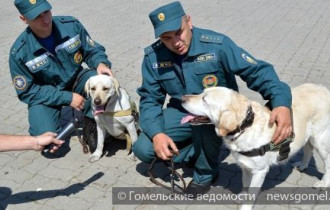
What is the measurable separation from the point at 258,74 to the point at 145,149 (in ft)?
4.40

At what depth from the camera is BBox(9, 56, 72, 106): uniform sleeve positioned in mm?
4156

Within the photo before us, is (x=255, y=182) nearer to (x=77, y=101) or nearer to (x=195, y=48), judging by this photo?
(x=195, y=48)

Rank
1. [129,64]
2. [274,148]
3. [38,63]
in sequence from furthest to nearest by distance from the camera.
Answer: [129,64]
[38,63]
[274,148]

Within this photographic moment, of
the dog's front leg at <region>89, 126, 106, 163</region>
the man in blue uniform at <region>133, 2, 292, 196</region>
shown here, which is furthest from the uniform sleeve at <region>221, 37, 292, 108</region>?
the dog's front leg at <region>89, 126, 106, 163</region>

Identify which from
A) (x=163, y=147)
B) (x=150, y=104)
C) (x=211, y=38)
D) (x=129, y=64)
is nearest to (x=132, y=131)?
(x=150, y=104)

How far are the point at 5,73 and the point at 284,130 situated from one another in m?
5.44

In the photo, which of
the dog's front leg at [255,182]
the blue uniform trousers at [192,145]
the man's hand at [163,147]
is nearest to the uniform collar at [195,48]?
the blue uniform trousers at [192,145]

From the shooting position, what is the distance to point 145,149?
11.8 feet

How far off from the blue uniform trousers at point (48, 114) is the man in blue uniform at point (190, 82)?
1.02 meters

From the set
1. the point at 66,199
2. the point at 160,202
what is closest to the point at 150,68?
the point at 160,202

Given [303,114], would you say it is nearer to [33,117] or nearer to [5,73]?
[33,117]

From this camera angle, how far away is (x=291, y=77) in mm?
6004

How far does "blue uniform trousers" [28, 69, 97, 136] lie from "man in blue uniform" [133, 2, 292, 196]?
102 centimetres

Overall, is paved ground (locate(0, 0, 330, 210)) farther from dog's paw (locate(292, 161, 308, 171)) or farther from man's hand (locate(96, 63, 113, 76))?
man's hand (locate(96, 63, 113, 76))
